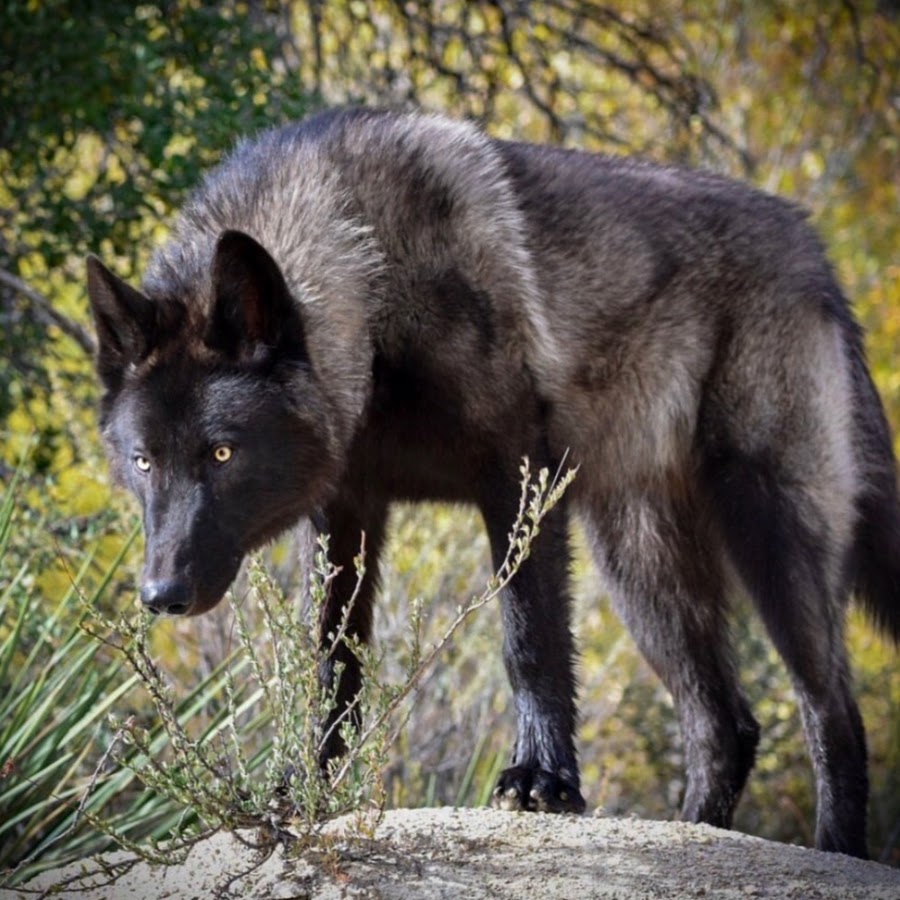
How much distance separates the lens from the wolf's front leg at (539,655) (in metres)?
4.42

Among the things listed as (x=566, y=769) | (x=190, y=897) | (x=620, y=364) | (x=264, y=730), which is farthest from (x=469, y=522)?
(x=190, y=897)

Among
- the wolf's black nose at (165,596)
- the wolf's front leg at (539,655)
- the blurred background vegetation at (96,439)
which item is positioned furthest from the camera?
the blurred background vegetation at (96,439)

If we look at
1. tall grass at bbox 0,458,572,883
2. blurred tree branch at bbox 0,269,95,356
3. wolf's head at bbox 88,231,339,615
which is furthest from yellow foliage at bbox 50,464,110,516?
wolf's head at bbox 88,231,339,615

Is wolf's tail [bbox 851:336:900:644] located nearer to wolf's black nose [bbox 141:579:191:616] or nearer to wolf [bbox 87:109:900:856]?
wolf [bbox 87:109:900:856]

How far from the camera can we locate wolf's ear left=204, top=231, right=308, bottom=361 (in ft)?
14.2

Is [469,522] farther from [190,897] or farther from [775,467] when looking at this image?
[190,897]

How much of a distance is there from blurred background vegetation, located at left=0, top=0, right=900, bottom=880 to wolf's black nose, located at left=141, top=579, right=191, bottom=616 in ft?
2.18

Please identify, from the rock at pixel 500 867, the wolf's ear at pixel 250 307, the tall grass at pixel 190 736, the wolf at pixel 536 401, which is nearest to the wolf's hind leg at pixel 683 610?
the wolf at pixel 536 401

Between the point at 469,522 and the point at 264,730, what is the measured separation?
186 cm

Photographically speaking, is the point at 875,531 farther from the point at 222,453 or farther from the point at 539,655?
the point at 222,453

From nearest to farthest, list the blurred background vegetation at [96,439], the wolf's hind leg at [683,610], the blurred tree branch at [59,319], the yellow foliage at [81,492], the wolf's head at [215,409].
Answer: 1. the wolf's head at [215,409]
2. the wolf's hind leg at [683,610]
3. the blurred background vegetation at [96,439]
4. the blurred tree branch at [59,319]
5. the yellow foliage at [81,492]

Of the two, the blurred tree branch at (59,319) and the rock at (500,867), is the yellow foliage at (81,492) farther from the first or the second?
the rock at (500,867)

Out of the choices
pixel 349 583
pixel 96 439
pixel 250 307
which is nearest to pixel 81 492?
pixel 96 439

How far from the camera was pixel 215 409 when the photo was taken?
439 cm
